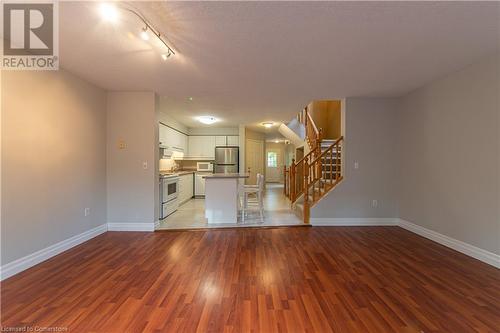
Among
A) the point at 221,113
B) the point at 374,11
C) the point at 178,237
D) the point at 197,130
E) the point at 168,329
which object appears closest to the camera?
the point at 168,329

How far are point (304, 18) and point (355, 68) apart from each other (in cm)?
140

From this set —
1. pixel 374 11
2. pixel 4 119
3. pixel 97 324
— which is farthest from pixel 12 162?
pixel 374 11

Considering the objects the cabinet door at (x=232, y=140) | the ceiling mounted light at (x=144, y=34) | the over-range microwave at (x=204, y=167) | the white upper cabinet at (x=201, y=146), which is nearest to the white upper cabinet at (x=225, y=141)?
the cabinet door at (x=232, y=140)

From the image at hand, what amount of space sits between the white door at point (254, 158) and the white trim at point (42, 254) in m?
5.83

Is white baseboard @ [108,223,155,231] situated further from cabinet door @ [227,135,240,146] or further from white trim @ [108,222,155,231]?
cabinet door @ [227,135,240,146]

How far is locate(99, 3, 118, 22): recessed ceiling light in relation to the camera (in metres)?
1.82

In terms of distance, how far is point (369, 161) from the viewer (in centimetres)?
432

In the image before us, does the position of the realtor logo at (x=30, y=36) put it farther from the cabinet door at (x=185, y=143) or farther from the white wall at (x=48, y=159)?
the cabinet door at (x=185, y=143)

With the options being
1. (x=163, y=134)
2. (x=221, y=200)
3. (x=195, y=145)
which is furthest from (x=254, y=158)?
(x=221, y=200)

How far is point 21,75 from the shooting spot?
2.44m

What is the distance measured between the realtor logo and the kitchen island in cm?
282

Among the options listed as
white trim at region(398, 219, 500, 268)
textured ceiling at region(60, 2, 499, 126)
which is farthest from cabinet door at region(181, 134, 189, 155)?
white trim at region(398, 219, 500, 268)

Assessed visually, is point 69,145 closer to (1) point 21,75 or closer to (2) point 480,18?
(1) point 21,75

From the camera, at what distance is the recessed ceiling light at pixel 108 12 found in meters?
1.82
